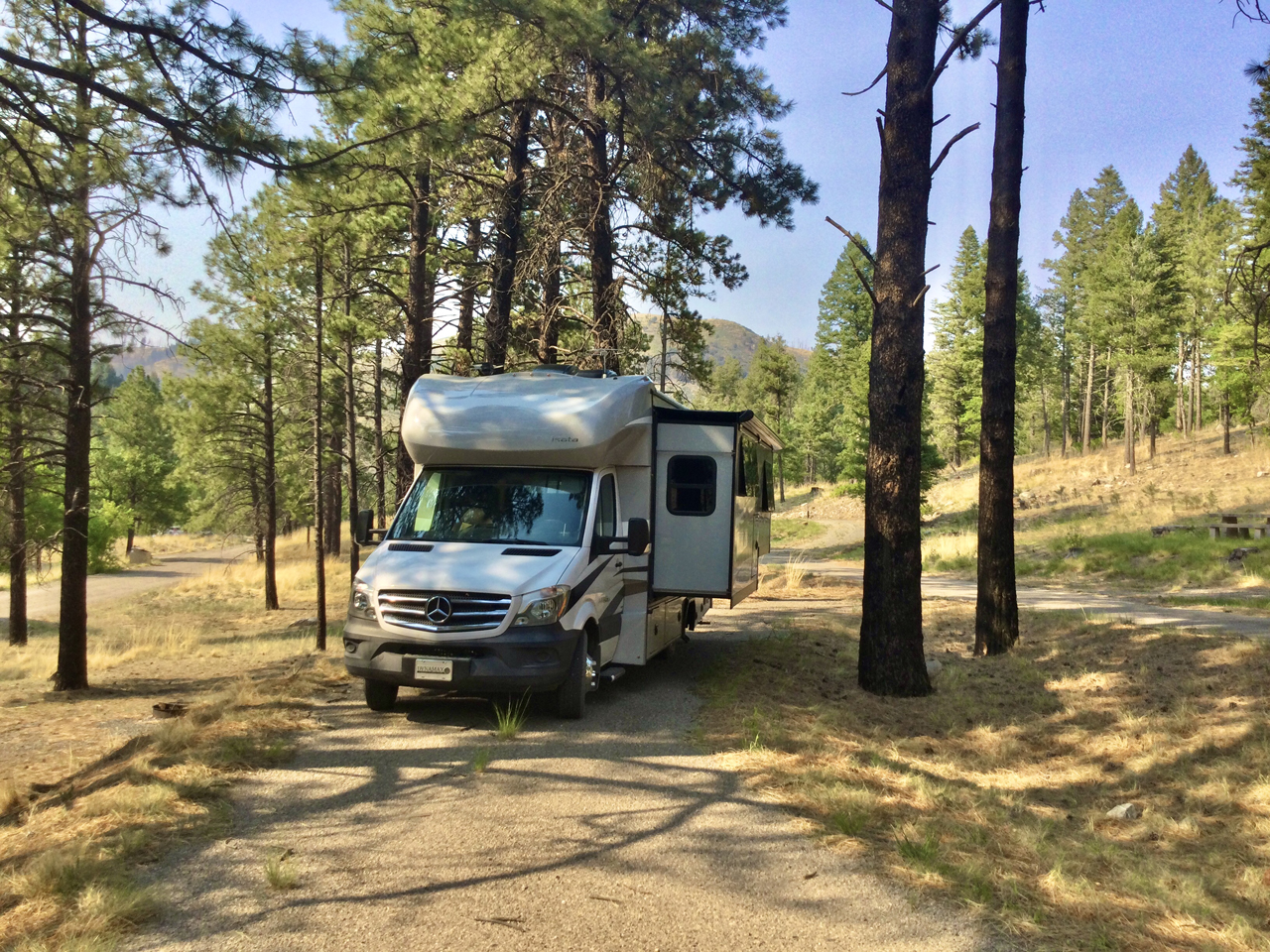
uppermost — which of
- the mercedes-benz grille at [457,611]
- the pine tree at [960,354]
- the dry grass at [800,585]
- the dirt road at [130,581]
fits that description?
the pine tree at [960,354]

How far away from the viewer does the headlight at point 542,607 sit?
293 inches

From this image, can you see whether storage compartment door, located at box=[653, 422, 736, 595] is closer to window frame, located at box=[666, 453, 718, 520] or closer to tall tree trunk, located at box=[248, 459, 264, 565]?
window frame, located at box=[666, 453, 718, 520]

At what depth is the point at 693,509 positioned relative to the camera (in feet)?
32.2

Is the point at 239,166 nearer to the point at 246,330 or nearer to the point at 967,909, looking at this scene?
the point at 967,909

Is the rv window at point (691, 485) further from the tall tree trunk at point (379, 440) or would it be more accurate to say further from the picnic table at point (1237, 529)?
the picnic table at point (1237, 529)

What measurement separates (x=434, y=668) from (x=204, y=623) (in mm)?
23075

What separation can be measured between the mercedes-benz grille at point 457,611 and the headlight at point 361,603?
0.37 metres

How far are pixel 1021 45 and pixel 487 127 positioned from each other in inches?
296

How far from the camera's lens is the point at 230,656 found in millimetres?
17734

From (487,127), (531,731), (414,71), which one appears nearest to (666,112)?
(487,127)

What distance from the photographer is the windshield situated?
8.40m

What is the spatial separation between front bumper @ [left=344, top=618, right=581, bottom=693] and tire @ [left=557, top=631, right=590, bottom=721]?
7.8 inches

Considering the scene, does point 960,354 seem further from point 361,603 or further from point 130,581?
point 361,603

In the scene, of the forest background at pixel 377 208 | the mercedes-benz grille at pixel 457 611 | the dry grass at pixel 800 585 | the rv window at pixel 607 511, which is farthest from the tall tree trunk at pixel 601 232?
the mercedes-benz grille at pixel 457 611
